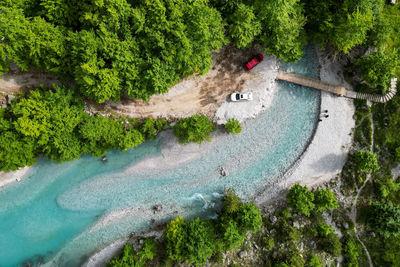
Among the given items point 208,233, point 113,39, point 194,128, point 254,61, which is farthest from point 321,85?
point 113,39

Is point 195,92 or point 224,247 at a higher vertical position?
point 195,92

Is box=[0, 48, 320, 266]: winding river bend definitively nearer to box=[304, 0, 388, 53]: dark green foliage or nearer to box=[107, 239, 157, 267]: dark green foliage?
box=[107, 239, 157, 267]: dark green foliage

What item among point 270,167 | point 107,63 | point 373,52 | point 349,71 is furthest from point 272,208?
point 107,63

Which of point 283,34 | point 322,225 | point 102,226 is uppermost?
point 283,34

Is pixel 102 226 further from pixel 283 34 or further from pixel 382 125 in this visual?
pixel 382 125

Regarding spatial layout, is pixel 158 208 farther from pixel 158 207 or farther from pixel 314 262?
pixel 314 262

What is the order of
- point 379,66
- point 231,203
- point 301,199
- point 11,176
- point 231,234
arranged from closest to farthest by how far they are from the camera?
1. point 231,234
2. point 379,66
3. point 231,203
4. point 301,199
5. point 11,176
